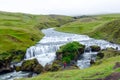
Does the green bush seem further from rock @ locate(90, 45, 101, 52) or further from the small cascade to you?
rock @ locate(90, 45, 101, 52)

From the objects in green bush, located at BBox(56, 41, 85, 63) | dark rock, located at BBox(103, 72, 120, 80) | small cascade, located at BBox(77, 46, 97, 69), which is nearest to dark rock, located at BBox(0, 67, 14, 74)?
green bush, located at BBox(56, 41, 85, 63)

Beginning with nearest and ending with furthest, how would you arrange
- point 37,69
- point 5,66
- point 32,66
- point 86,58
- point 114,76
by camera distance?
point 114,76, point 37,69, point 32,66, point 5,66, point 86,58

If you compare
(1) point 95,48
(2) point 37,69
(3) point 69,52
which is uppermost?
(3) point 69,52

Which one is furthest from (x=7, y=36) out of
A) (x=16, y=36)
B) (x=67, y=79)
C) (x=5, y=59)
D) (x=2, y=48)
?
(x=67, y=79)

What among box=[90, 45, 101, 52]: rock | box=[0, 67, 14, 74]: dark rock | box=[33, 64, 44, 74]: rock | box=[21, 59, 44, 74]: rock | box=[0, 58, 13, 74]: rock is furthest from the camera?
box=[90, 45, 101, 52]: rock

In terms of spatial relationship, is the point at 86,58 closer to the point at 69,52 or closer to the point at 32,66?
the point at 69,52

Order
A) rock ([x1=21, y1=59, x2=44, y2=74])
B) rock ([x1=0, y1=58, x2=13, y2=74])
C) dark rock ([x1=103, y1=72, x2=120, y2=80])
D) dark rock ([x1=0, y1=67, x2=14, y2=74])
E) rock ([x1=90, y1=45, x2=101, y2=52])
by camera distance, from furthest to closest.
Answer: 1. rock ([x1=90, y1=45, x2=101, y2=52])
2. rock ([x1=0, y1=58, x2=13, y2=74])
3. dark rock ([x1=0, y1=67, x2=14, y2=74])
4. rock ([x1=21, y1=59, x2=44, y2=74])
5. dark rock ([x1=103, y1=72, x2=120, y2=80])

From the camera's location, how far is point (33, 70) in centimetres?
6272

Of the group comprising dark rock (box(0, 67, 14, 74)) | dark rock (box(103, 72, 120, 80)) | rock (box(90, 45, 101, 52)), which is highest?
dark rock (box(103, 72, 120, 80))

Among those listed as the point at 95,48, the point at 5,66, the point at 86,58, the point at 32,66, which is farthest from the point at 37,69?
the point at 95,48

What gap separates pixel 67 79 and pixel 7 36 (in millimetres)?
61147

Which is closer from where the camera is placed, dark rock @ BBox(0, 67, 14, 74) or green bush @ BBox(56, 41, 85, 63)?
dark rock @ BBox(0, 67, 14, 74)

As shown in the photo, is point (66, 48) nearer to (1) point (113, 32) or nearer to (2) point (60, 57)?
(2) point (60, 57)

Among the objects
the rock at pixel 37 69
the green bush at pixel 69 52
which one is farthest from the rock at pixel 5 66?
the green bush at pixel 69 52
